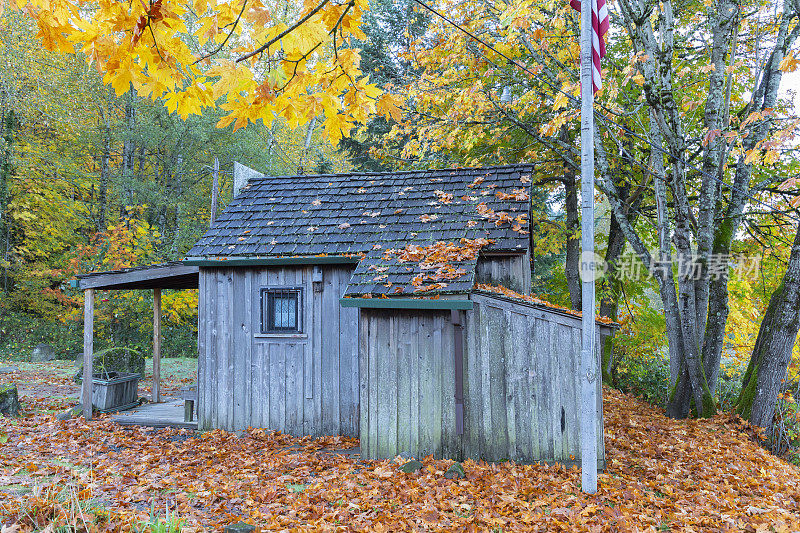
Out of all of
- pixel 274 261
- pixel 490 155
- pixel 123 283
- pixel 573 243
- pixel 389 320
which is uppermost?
pixel 490 155

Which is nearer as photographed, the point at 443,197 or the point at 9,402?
the point at 443,197

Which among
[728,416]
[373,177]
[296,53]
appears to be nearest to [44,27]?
[296,53]

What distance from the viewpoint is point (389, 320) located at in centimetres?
721

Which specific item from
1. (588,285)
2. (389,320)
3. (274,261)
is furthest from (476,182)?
(588,285)

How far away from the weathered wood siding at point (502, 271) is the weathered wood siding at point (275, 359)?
7.56 ft

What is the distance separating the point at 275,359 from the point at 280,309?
2.91 ft

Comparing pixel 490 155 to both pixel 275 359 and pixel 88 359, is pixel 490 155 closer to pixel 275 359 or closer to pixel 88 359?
pixel 275 359

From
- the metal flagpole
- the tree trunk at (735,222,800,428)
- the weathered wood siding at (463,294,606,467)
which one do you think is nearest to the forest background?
the tree trunk at (735,222,800,428)

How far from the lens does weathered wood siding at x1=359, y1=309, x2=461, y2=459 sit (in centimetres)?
700

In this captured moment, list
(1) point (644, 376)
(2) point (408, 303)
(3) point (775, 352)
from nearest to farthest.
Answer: (2) point (408, 303)
(3) point (775, 352)
(1) point (644, 376)

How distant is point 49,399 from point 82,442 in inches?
176

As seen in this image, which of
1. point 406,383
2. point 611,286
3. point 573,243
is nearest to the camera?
point 406,383

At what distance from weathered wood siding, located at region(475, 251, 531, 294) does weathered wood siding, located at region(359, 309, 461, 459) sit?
149 cm

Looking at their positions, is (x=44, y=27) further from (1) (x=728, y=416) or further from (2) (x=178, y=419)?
(1) (x=728, y=416)
